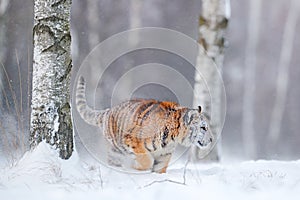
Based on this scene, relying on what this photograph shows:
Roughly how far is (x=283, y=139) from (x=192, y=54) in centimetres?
712

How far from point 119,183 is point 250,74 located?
18424 mm

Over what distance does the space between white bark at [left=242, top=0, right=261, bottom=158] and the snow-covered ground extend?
16015 mm

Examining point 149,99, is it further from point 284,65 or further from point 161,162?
point 284,65

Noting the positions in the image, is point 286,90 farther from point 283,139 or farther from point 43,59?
point 43,59

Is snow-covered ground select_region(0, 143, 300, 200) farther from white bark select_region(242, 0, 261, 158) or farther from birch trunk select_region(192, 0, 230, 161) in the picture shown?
white bark select_region(242, 0, 261, 158)

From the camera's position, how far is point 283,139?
2202 centimetres

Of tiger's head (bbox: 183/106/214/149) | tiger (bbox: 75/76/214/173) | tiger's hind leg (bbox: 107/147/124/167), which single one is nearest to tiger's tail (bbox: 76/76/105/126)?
tiger's hind leg (bbox: 107/147/124/167)

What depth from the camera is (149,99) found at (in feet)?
21.9

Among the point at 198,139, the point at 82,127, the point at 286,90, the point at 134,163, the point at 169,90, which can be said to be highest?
the point at 286,90

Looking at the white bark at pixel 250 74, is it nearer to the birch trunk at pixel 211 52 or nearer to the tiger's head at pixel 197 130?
the birch trunk at pixel 211 52

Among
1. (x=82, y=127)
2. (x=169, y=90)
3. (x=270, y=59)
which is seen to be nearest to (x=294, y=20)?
(x=270, y=59)

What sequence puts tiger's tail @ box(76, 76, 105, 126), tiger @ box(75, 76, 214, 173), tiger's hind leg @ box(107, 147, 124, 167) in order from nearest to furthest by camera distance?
tiger @ box(75, 76, 214, 173), tiger's hind leg @ box(107, 147, 124, 167), tiger's tail @ box(76, 76, 105, 126)

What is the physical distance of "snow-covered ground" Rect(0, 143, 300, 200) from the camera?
4.12 metres

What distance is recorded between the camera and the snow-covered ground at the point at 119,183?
4121mm
